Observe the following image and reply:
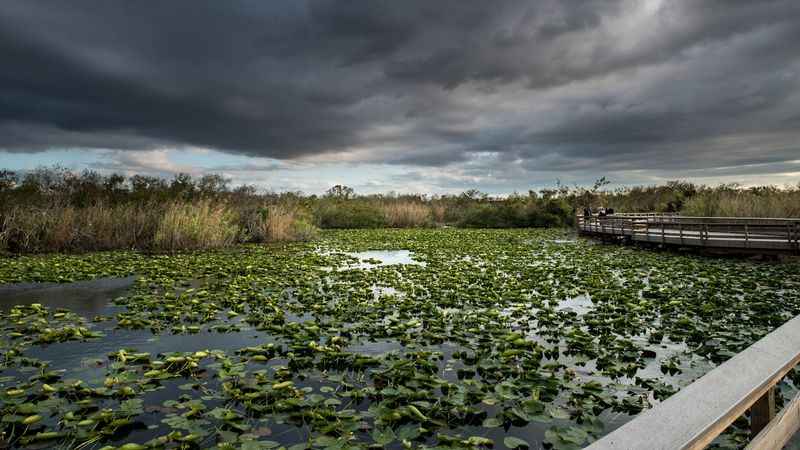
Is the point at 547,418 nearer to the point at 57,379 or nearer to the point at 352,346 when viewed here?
the point at 352,346

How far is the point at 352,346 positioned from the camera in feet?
19.3

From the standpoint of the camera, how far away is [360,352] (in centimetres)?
564

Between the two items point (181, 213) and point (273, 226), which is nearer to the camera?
point (181, 213)

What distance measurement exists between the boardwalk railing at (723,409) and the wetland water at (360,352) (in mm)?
1402

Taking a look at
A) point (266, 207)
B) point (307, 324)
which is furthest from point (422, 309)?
point (266, 207)

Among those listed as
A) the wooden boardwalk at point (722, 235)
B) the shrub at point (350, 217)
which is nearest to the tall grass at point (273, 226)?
the shrub at point (350, 217)

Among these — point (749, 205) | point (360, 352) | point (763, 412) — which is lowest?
point (360, 352)

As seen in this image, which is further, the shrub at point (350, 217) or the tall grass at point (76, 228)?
the shrub at point (350, 217)

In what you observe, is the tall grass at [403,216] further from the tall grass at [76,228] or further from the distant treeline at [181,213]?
the tall grass at [76,228]

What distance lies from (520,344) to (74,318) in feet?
22.6

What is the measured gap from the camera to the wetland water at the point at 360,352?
12.1ft

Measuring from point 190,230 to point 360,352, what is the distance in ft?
45.9

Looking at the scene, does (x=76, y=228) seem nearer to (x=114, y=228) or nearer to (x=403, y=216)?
(x=114, y=228)

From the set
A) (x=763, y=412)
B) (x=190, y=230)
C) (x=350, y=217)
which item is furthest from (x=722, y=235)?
(x=350, y=217)
